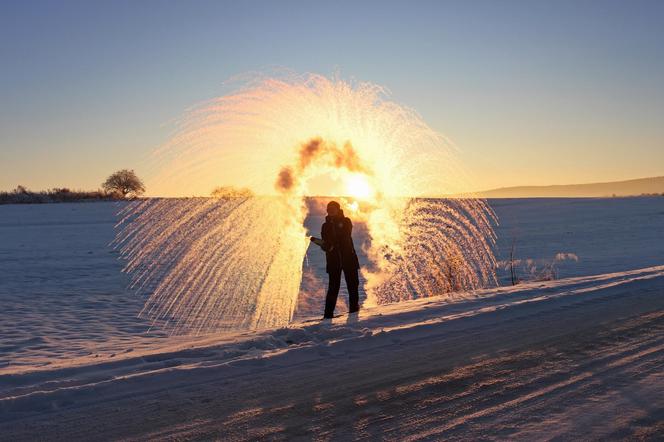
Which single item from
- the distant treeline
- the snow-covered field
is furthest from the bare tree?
the snow-covered field

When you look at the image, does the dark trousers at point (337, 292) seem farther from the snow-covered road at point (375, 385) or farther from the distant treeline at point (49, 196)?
the distant treeline at point (49, 196)

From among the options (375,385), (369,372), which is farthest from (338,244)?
(375,385)

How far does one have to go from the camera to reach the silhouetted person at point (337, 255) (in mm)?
10625

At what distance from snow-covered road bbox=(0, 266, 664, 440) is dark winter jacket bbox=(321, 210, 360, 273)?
6.63 feet

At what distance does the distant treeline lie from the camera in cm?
5234

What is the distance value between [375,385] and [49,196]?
188 ft

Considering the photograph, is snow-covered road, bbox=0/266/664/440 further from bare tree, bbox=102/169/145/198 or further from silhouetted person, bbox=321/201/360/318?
bare tree, bbox=102/169/145/198

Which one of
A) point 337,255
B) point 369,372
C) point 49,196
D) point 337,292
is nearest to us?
point 369,372

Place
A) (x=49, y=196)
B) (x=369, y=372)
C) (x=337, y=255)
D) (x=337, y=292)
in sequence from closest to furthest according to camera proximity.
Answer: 1. (x=369, y=372)
2. (x=337, y=292)
3. (x=337, y=255)
4. (x=49, y=196)

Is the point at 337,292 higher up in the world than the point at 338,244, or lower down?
lower down

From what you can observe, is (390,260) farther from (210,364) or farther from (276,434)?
(276,434)

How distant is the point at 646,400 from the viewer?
16.7 feet

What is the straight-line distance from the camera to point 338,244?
1084 centimetres

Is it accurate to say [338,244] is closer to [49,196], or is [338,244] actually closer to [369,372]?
[369,372]
